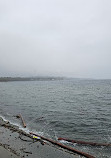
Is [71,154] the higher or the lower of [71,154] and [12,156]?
the lower

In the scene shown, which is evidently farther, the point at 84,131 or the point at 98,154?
the point at 84,131

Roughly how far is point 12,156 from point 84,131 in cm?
967

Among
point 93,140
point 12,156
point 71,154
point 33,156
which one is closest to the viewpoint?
point 12,156

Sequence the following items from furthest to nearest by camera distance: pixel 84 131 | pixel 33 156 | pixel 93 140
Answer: pixel 84 131 → pixel 93 140 → pixel 33 156

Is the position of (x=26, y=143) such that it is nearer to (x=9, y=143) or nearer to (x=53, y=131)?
(x=9, y=143)

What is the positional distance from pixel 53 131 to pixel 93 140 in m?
4.86

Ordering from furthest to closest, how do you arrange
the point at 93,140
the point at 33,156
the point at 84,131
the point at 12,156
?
the point at 84,131 < the point at 93,140 < the point at 33,156 < the point at 12,156

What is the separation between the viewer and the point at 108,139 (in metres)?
12.7

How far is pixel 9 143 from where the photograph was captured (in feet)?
32.7

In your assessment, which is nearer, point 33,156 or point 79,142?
point 33,156

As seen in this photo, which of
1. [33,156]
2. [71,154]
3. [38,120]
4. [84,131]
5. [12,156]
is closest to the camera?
[12,156]

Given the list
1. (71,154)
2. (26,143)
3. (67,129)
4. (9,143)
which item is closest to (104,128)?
(67,129)

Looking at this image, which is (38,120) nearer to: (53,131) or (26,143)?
(53,131)

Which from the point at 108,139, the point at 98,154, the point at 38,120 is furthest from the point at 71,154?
the point at 38,120
